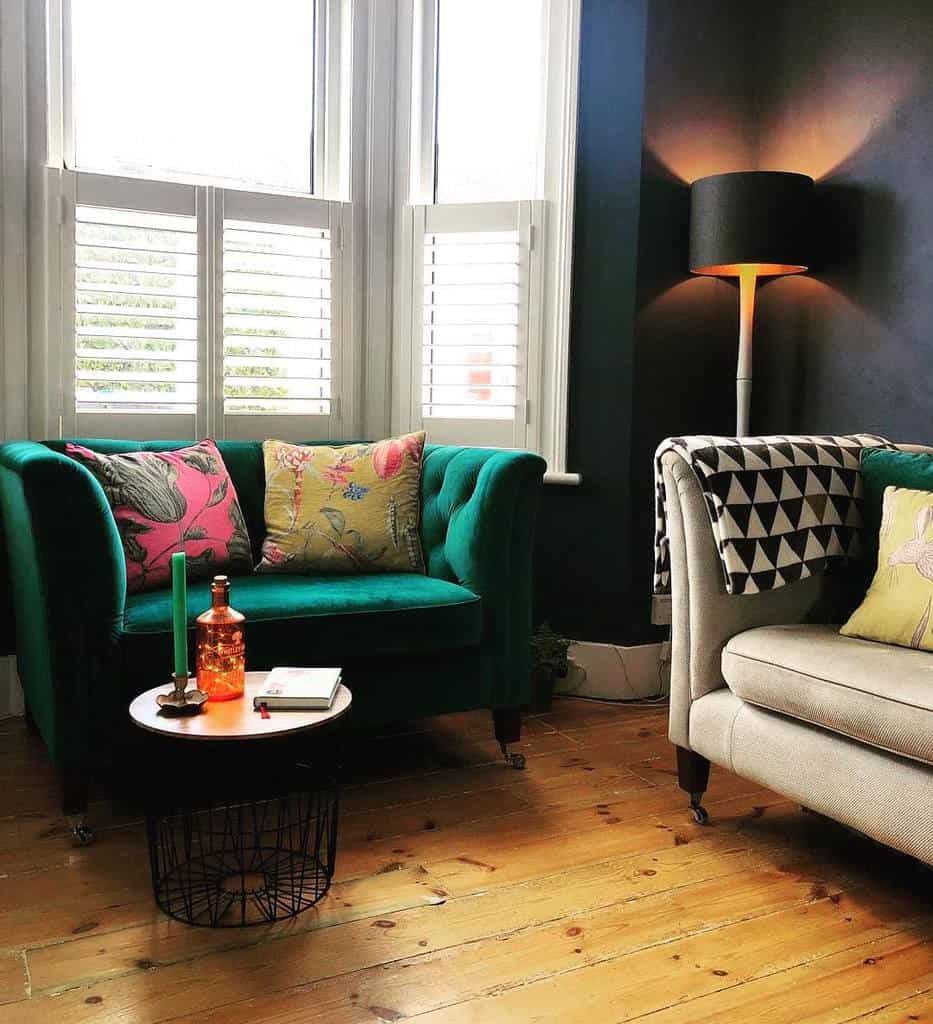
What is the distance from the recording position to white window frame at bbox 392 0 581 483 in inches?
132

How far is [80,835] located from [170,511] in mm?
798

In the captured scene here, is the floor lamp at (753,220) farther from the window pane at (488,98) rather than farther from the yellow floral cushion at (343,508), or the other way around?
the yellow floral cushion at (343,508)

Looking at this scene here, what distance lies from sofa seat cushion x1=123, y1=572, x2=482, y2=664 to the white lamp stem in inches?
45.9

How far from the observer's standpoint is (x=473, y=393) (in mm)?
3480

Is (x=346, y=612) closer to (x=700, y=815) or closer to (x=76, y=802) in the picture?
(x=76, y=802)

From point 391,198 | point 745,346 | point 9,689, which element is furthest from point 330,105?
point 9,689

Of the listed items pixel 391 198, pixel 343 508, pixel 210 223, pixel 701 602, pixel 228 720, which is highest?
pixel 391 198

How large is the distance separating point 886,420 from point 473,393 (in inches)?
50.2

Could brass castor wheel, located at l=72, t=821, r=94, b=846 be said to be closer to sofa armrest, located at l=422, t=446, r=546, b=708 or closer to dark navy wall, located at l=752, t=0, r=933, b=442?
sofa armrest, located at l=422, t=446, r=546, b=708

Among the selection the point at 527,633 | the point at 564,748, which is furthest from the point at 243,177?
the point at 564,748

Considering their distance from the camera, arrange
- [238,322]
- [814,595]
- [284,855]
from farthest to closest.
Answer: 1. [238,322]
2. [814,595]
3. [284,855]

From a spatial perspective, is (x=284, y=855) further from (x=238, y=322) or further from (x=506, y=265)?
(x=506, y=265)

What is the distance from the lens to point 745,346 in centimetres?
325

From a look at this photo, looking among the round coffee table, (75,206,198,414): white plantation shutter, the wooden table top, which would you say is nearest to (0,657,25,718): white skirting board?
the round coffee table
